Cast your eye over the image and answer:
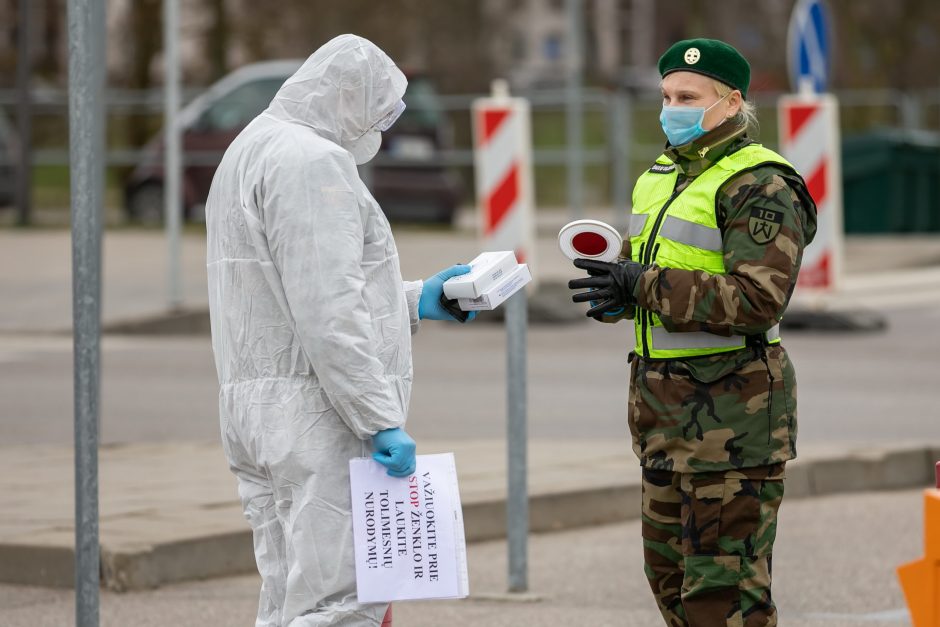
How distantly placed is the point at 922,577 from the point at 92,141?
2.29 meters

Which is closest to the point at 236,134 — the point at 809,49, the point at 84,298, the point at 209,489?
the point at 809,49

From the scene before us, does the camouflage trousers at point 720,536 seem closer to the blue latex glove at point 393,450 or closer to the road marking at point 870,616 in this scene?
the blue latex glove at point 393,450

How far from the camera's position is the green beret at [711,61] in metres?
4.49

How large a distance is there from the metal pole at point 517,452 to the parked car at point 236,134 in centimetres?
1475

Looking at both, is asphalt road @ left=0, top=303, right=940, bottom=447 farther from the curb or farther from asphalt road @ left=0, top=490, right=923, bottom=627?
asphalt road @ left=0, top=490, right=923, bottom=627

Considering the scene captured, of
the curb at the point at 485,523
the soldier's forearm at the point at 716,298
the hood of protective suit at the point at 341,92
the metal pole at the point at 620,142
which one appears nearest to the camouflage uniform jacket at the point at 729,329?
the soldier's forearm at the point at 716,298

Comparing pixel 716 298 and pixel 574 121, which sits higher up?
pixel 574 121

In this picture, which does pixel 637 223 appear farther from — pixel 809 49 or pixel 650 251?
pixel 809 49

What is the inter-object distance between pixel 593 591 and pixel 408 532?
267cm

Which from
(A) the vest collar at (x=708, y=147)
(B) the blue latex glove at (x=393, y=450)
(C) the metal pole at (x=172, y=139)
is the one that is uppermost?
(C) the metal pole at (x=172, y=139)

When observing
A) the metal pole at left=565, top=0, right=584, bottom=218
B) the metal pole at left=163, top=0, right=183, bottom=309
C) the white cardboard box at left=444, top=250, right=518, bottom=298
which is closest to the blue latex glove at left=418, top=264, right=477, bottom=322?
the white cardboard box at left=444, top=250, right=518, bottom=298

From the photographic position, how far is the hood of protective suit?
420cm

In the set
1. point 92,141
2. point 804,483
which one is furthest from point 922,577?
point 804,483

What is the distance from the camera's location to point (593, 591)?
6.77 m
